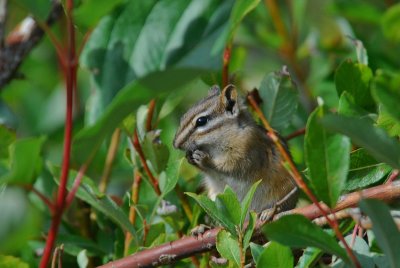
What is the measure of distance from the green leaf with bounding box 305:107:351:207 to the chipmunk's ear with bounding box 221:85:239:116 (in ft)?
2.74

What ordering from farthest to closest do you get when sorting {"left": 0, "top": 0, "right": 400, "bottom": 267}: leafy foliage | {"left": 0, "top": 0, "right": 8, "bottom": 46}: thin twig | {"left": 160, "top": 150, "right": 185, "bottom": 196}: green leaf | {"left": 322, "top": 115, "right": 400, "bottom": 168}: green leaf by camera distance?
{"left": 0, "top": 0, "right": 8, "bottom": 46}: thin twig → {"left": 160, "top": 150, "right": 185, "bottom": 196}: green leaf → {"left": 0, "top": 0, "right": 400, "bottom": 267}: leafy foliage → {"left": 322, "top": 115, "right": 400, "bottom": 168}: green leaf

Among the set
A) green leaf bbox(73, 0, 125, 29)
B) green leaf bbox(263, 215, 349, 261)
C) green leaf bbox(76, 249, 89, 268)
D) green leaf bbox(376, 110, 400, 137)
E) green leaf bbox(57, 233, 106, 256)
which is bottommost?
green leaf bbox(57, 233, 106, 256)

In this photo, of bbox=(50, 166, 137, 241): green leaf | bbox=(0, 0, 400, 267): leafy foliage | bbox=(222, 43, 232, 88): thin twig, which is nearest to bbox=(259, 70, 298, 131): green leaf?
bbox=(0, 0, 400, 267): leafy foliage

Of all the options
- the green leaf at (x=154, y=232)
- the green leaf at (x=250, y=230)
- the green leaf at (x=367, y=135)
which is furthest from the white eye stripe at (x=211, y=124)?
the green leaf at (x=367, y=135)

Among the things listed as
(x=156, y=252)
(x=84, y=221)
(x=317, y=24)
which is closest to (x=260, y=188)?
(x=84, y=221)

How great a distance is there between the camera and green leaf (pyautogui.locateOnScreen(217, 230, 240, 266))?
4.95 feet

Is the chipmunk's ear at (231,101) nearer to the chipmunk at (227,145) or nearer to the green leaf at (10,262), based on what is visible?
the chipmunk at (227,145)

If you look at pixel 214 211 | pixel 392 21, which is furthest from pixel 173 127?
pixel 214 211

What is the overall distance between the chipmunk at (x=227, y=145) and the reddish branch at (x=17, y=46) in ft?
1.69

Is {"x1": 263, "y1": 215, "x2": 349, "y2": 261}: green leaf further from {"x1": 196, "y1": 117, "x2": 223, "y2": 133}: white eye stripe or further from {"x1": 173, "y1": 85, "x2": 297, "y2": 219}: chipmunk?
{"x1": 196, "y1": 117, "x2": 223, "y2": 133}: white eye stripe

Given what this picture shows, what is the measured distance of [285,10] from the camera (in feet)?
10.4

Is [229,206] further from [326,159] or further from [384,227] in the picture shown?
[384,227]

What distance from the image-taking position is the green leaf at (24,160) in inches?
51.4

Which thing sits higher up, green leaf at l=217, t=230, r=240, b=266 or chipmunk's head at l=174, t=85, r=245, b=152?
green leaf at l=217, t=230, r=240, b=266
